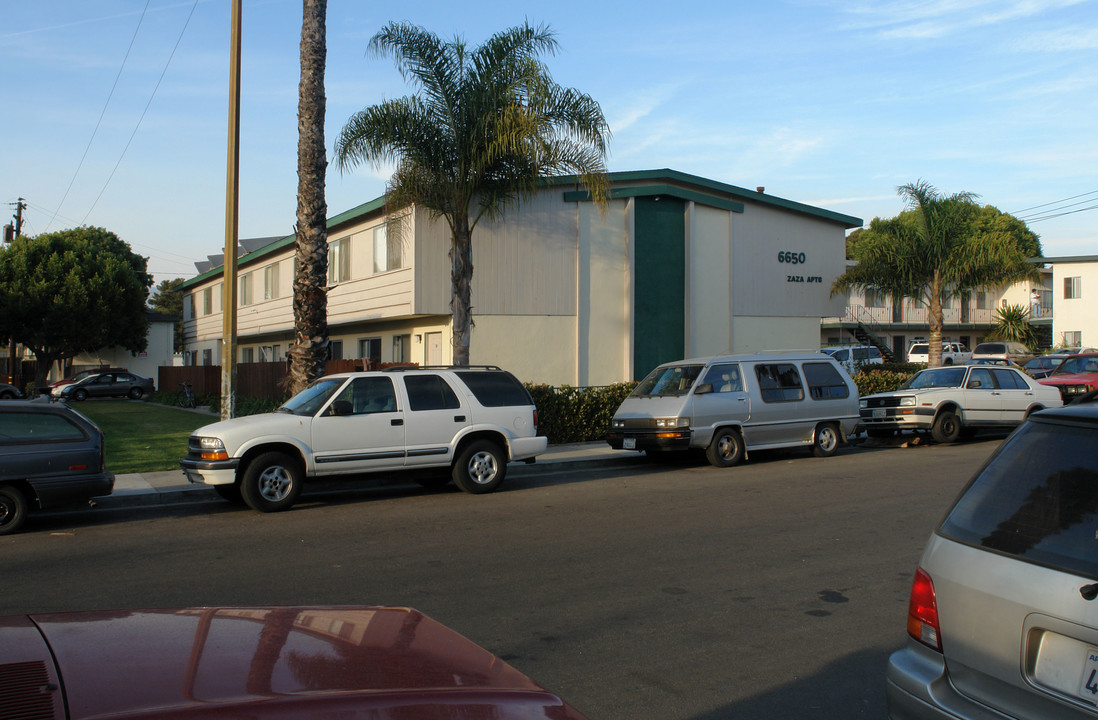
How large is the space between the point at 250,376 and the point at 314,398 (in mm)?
19842

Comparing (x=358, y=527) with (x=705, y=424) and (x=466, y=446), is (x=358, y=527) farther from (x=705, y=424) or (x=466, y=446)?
(x=705, y=424)

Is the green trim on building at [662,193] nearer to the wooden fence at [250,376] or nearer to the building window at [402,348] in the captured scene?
the building window at [402,348]

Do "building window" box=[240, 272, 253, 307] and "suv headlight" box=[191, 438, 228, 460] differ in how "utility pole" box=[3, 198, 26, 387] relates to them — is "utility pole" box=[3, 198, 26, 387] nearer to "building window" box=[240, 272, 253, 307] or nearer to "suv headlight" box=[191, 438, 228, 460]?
"building window" box=[240, 272, 253, 307]

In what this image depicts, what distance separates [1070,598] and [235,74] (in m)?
15.1

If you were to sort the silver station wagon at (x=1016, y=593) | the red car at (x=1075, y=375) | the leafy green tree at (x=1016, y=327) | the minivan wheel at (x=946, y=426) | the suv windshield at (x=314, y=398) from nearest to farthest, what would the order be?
the silver station wagon at (x=1016, y=593), the suv windshield at (x=314, y=398), the minivan wheel at (x=946, y=426), the red car at (x=1075, y=375), the leafy green tree at (x=1016, y=327)

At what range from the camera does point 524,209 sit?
76.3 feet

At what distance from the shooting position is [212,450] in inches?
426

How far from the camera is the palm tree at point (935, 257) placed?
28.8 meters

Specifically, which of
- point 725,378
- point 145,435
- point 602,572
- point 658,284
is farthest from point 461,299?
point 602,572

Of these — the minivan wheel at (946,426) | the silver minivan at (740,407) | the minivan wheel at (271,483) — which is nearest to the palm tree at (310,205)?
the minivan wheel at (271,483)

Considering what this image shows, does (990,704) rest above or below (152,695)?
below

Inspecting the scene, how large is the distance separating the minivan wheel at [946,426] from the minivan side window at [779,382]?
3659 millimetres

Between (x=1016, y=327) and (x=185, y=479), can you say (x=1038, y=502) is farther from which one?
(x=1016, y=327)

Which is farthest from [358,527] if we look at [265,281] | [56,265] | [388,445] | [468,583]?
[56,265]
